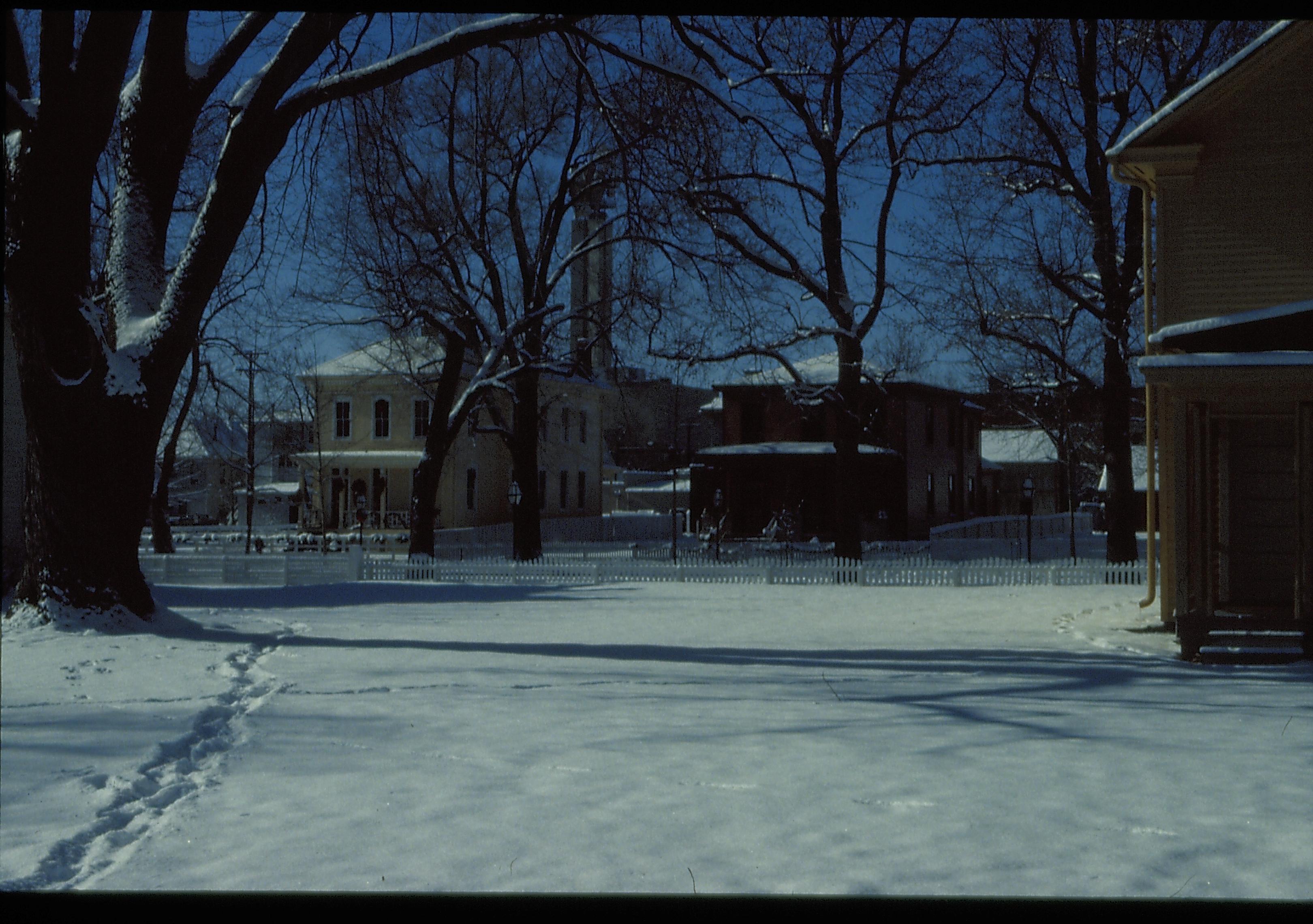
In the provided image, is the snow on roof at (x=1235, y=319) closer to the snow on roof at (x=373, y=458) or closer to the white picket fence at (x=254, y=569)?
the white picket fence at (x=254, y=569)

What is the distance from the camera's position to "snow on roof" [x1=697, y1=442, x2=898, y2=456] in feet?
139

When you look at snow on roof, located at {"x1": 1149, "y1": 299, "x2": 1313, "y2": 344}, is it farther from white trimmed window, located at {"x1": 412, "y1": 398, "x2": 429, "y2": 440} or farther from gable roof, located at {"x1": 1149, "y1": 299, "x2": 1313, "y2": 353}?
white trimmed window, located at {"x1": 412, "y1": 398, "x2": 429, "y2": 440}

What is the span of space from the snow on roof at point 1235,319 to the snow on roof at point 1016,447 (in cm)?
5931

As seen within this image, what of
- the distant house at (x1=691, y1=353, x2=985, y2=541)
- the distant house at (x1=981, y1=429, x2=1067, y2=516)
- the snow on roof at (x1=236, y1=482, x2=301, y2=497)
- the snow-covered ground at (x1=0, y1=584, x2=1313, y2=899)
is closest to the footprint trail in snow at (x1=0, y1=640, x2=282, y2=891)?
the snow-covered ground at (x1=0, y1=584, x2=1313, y2=899)

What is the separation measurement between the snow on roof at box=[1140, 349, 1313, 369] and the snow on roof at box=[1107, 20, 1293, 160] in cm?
375

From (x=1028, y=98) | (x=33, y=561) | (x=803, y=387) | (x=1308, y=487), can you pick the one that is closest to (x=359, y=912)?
(x=33, y=561)

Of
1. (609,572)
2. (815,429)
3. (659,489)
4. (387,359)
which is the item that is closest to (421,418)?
(387,359)

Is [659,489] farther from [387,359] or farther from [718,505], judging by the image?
[387,359]

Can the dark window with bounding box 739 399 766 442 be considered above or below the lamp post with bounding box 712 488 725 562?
above

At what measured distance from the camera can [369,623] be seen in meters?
15.6

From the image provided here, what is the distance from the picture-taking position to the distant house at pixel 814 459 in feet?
142

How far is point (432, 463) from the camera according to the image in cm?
3075

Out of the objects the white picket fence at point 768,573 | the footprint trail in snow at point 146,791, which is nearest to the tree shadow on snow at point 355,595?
the white picket fence at point 768,573

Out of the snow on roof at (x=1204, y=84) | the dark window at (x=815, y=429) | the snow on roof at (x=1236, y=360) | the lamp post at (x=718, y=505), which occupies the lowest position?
the lamp post at (x=718, y=505)
